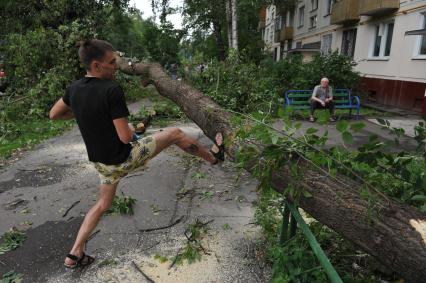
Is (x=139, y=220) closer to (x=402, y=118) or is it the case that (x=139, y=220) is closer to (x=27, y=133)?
(x=27, y=133)

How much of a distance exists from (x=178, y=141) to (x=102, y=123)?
84cm

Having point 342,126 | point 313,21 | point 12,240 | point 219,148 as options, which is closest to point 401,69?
point 219,148

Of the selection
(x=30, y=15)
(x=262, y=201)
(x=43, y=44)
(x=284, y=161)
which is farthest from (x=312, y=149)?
(x=30, y=15)

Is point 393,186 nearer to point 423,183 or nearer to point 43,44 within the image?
point 423,183

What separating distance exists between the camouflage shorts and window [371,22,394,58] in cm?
1318

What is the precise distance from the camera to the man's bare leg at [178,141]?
10.0ft

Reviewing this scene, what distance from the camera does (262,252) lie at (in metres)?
2.85

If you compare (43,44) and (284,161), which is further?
(43,44)

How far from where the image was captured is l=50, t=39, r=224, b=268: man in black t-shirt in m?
2.48

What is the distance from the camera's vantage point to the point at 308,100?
386 inches

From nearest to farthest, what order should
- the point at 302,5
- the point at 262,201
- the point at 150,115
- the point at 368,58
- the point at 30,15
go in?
the point at 262,201 → the point at 150,115 → the point at 30,15 → the point at 368,58 → the point at 302,5

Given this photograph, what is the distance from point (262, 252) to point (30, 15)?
1213 centimetres

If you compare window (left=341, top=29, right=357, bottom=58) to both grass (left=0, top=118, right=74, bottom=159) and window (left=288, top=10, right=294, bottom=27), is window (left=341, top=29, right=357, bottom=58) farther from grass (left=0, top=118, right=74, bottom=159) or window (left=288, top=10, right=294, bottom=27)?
grass (left=0, top=118, right=74, bottom=159)

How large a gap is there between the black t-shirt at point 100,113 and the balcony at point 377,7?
1292 cm
